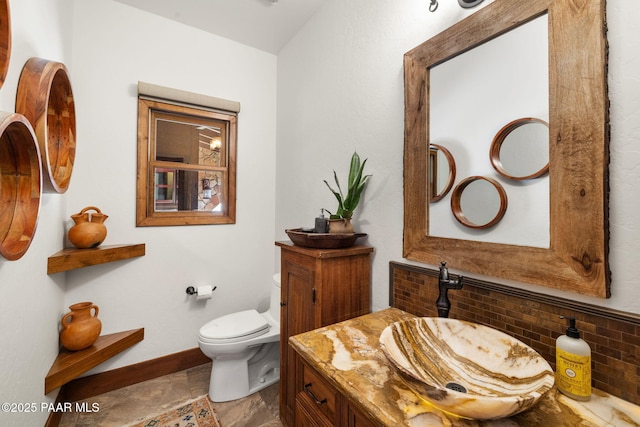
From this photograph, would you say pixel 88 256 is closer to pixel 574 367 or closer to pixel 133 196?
pixel 133 196

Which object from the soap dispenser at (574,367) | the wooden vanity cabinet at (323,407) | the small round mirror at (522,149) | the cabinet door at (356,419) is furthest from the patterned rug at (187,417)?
the small round mirror at (522,149)

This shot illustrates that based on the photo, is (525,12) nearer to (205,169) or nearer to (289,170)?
(289,170)

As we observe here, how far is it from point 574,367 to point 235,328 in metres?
1.71

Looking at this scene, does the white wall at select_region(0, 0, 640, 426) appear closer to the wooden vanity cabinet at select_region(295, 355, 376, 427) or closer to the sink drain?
the sink drain

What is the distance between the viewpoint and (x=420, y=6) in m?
1.27

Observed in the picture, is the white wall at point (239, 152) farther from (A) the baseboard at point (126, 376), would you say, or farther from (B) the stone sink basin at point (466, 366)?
(B) the stone sink basin at point (466, 366)

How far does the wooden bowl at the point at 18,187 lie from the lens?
2.98ft

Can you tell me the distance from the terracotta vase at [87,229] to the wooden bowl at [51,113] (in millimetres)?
334

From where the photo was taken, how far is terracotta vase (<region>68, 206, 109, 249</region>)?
1.75 metres

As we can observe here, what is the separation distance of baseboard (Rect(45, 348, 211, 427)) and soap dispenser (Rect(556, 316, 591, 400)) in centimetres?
233

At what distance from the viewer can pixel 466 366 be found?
0.84 meters

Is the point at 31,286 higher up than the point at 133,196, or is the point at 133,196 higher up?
the point at 133,196

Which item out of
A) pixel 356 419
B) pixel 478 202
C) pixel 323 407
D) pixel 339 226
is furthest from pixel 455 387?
pixel 339 226

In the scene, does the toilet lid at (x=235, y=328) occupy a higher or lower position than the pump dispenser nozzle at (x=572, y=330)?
lower
